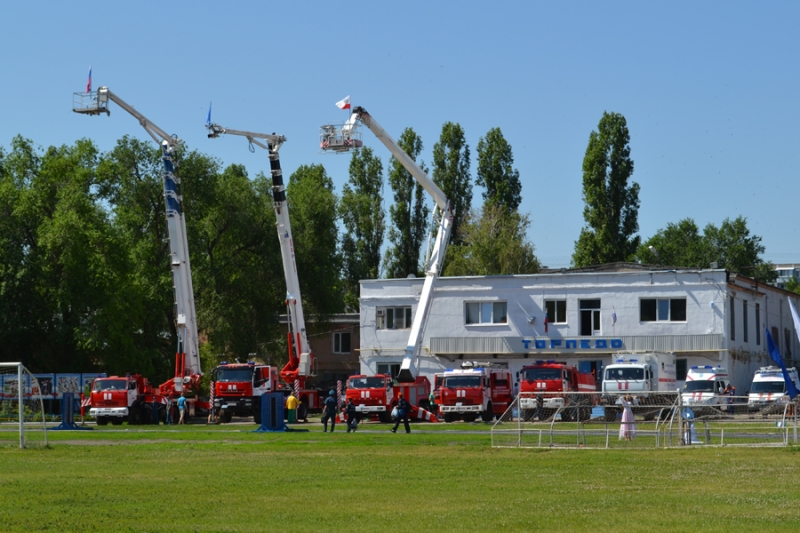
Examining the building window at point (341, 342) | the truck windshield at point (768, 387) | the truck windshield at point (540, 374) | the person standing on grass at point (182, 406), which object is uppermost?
the building window at point (341, 342)

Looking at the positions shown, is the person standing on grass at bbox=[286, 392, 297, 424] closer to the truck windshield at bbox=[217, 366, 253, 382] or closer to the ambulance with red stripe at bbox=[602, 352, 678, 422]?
the truck windshield at bbox=[217, 366, 253, 382]

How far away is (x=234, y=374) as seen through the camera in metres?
52.0

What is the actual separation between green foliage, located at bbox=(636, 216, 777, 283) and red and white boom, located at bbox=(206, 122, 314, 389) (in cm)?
6424

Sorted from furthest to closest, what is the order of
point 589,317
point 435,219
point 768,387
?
1. point 589,317
2. point 435,219
3. point 768,387

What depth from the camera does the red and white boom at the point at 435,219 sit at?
168 ft

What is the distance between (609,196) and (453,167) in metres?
13.3

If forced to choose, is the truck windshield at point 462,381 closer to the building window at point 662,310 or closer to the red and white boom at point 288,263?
the red and white boom at point 288,263

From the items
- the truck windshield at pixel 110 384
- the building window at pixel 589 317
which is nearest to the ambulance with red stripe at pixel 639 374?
Answer: the building window at pixel 589 317

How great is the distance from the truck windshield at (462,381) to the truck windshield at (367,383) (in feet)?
9.03

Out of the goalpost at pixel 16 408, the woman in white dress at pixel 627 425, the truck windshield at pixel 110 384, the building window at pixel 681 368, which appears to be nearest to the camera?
the woman in white dress at pixel 627 425

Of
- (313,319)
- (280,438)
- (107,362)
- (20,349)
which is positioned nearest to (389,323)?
(313,319)

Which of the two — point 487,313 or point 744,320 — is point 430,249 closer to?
point 487,313

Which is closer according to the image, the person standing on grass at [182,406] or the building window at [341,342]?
the person standing on grass at [182,406]

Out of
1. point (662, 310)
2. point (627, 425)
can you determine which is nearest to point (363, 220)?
point (662, 310)
